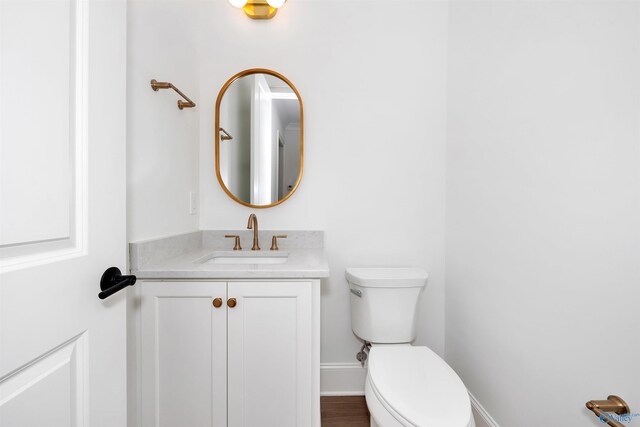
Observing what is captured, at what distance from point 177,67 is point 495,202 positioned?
1597mm

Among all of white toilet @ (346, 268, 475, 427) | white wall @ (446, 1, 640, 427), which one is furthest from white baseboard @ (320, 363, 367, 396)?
white wall @ (446, 1, 640, 427)

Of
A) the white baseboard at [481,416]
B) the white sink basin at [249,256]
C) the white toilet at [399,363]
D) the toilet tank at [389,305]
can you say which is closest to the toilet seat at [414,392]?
the white toilet at [399,363]

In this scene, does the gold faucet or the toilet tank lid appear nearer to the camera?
the toilet tank lid

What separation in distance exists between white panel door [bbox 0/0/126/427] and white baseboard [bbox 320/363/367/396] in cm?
117

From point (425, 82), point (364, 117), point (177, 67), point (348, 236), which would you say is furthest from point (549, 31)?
point (177, 67)

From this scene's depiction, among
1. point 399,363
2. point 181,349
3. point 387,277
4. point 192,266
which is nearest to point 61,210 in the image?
point 192,266

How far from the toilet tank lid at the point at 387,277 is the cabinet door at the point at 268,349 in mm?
432

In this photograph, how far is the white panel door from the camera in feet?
1.49

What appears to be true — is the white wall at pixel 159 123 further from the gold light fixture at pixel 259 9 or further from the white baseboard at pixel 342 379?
the white baseboard at pixel 342 379

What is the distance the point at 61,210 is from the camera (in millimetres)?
546

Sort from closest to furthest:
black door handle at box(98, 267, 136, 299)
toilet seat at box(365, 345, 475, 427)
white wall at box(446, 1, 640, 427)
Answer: black door handle at box(98, 267, 136, 299) → white wall at box(446, 1, 640, 427) → toilet seat at box(365, 345, 475, 427)

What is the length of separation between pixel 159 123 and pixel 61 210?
2.64 feet

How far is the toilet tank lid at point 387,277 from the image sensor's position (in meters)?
1.41

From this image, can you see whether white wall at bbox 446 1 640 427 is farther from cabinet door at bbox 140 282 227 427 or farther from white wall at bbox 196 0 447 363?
cabinet door at bbox 140 282 227 427
